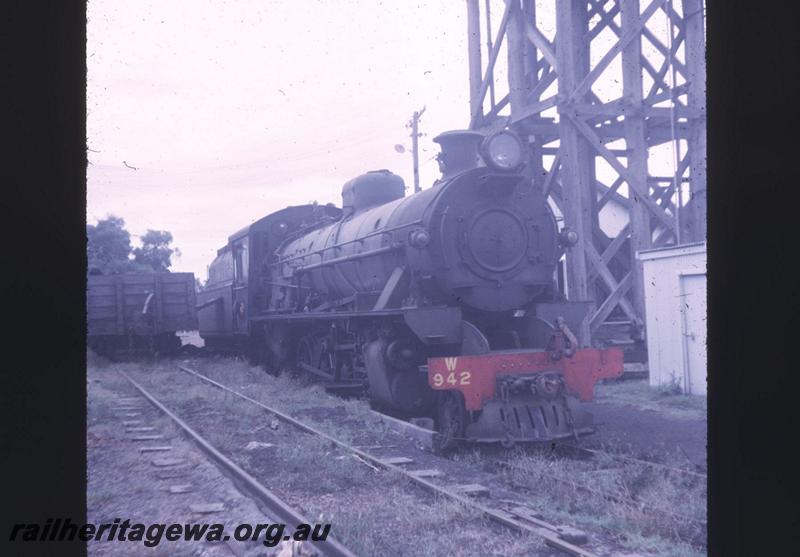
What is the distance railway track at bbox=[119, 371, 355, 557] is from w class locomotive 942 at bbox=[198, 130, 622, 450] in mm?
1977

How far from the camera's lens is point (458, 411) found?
24.5 feet

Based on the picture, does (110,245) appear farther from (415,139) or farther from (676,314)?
(676,314)

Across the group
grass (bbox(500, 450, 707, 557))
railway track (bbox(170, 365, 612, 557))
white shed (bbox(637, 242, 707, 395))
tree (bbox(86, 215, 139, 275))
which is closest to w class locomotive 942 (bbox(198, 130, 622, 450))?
grass (bbox(500, 450, 707, 557))

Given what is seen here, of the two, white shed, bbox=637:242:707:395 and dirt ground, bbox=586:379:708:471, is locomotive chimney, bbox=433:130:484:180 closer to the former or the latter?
dirt ground, bbox=586:379:708:471

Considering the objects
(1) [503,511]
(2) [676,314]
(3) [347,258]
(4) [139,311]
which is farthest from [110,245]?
(1) [503,511]

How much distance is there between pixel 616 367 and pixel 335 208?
8703 mm

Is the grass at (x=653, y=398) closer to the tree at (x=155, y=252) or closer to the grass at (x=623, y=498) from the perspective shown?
the grass at (x=623, y=498)

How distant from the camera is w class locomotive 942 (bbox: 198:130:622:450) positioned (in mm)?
7164

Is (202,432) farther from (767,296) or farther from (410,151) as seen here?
(410,151)

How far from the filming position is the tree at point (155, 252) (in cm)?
3809

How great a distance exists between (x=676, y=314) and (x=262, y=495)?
7954 mm

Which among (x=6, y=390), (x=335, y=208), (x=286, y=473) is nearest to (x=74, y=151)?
(x=6, y=390)

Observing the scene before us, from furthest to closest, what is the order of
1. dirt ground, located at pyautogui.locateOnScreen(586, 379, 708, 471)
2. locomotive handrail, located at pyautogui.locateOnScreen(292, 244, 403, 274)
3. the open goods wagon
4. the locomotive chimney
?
the open goods wagon → locomotive handrail, located at pyautogui.locateOnScreen(292, 244, 403, 274) → the locomotive chimney → dirt ground, located at pyautogui.locateOnScreen(586, 379, 708, 471)

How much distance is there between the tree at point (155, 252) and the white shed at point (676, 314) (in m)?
30.2
